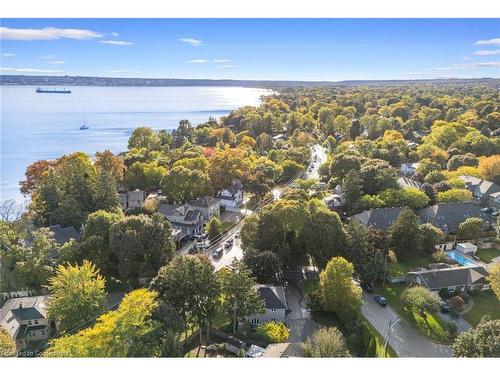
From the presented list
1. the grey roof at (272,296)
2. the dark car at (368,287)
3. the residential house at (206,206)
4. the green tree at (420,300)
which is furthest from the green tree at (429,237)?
the residential house at (206,206)

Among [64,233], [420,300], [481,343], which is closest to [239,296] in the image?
[420,300]

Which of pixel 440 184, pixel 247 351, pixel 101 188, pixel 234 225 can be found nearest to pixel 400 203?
pixel 440 184

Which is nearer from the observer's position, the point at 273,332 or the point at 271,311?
the point at 273,332

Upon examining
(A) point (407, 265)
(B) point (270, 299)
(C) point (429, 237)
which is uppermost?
(C) point (429, 237)

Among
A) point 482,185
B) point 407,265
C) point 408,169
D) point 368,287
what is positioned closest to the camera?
point 368,287

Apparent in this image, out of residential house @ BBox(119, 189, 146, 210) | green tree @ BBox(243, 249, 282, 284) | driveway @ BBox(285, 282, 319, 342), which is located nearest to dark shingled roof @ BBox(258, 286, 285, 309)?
driveway @ BBox(285, 282, 319, 342)

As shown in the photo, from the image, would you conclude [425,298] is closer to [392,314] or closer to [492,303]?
[392,314]

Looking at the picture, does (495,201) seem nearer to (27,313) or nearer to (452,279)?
(452,279)
